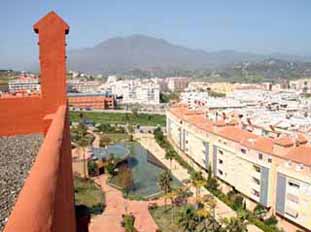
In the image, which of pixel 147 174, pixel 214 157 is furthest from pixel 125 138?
pixel 214 157

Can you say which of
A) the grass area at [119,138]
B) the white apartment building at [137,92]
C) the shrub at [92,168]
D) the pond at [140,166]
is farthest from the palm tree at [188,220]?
the white apartment building at [137,92]

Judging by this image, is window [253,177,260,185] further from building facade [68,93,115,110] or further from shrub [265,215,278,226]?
building facade [68,93,115,110]

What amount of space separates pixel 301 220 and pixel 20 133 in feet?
48.6

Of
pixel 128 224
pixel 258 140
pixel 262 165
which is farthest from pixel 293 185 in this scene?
pixel 128 224

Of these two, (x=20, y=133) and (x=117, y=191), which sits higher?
(x=20, y=133)

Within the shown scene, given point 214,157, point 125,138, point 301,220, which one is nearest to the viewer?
point 301,220

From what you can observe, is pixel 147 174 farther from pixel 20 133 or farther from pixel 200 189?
pixel 20 133

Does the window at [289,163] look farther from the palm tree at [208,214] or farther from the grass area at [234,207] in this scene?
the palm tree at [208,214]

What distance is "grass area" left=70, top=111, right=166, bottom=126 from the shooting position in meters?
50.9

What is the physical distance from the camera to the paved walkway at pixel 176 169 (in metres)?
19.4

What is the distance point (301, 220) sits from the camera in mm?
17062

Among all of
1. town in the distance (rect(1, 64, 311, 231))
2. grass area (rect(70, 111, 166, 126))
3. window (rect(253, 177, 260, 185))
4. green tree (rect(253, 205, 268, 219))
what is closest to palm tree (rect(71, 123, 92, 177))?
town in the distance (rect(1, 64, 311, 231))

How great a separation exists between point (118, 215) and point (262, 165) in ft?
25.0

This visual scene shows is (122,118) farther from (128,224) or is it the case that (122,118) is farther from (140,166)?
(128,224)
